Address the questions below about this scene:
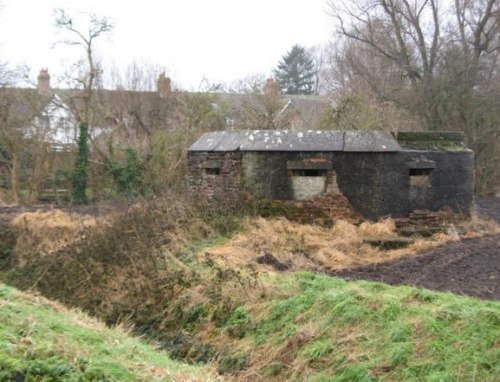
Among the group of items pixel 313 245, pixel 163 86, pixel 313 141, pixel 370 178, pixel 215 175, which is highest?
pixel 163 86

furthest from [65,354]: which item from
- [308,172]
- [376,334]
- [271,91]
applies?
[271,91]

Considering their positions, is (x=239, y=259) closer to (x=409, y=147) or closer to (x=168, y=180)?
(x=409, y=147)

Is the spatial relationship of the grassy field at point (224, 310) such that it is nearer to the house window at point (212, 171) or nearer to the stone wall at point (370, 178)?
the stone wall at point (370, 178)

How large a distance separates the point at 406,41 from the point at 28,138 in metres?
17.1

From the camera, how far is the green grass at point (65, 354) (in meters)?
3.52

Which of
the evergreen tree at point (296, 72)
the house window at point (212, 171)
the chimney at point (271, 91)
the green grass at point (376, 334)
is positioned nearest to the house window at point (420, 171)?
the house window at point (212, 171)

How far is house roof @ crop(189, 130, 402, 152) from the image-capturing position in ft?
32.4

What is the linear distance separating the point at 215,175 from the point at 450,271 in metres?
5.08

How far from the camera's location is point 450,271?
22.6ft

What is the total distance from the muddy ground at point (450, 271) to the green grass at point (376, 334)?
2.32 feet

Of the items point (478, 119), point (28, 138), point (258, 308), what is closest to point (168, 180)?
point (28, 138)

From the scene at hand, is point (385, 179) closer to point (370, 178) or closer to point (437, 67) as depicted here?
point (370, 178)

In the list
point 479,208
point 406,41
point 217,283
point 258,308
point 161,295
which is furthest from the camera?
point 406,41

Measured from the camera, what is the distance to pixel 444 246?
8.48m
